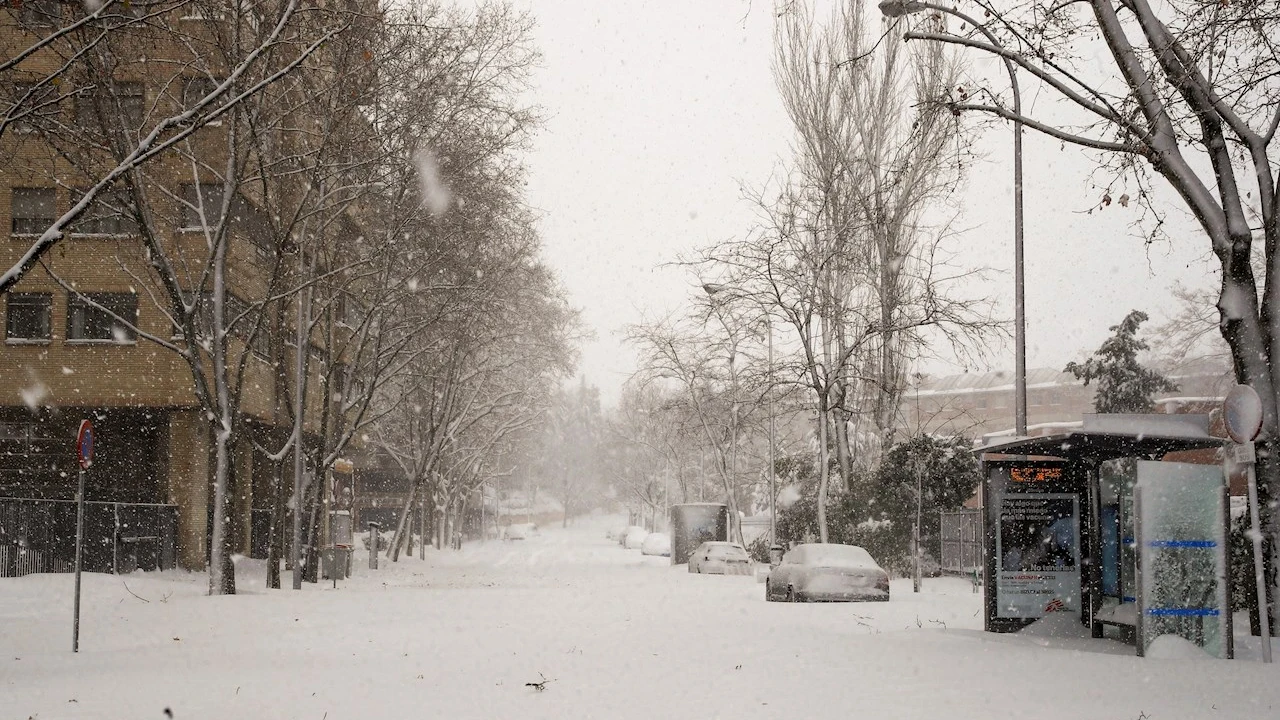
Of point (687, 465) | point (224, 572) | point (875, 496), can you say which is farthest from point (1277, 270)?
point (687, 465)

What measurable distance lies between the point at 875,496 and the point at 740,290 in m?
7.65

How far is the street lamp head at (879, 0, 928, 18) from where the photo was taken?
15.0 m

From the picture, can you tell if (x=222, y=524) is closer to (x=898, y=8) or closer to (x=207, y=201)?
(x=898, y=8)

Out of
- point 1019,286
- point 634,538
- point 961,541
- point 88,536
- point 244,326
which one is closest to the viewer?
point 1019,286

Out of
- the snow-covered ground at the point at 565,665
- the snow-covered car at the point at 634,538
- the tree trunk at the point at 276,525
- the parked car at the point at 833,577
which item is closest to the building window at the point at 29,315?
the tree trunk at the point at 276,525

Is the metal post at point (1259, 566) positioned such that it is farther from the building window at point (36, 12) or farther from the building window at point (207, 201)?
the building window at point (207, 201)

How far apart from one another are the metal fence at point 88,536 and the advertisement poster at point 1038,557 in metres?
19.6

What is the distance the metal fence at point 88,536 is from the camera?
2544 centimetres

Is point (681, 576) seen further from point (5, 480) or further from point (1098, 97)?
point (1098, 97)

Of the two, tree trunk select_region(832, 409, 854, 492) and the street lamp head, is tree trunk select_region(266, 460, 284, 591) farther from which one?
the street lamp head

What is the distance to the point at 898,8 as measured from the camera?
1573cm

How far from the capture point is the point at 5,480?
3469 centimetres

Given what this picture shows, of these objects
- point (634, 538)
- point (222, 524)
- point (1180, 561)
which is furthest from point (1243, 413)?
point (634, 538)

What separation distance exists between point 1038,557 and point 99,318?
1019 inches
